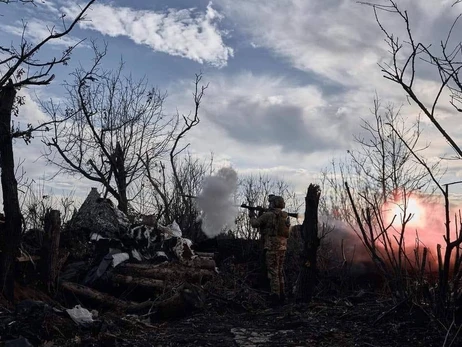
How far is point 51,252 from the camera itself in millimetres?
10453

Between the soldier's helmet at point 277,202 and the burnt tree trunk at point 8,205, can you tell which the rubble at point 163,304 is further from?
the soldier's helmet at point 277,202

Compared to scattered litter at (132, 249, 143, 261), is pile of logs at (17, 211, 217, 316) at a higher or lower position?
lower

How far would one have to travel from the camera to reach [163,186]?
2294cm

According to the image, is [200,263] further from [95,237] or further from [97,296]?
[97,296]

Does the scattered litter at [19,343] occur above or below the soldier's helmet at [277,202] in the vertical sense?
below

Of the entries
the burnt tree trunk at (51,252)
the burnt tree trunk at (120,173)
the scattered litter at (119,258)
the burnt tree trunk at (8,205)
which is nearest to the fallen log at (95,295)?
the burnt tree trunk at (51,252)

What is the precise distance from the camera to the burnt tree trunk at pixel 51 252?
1030 cm

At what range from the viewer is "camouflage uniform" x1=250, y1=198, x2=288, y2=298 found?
38.9 feet

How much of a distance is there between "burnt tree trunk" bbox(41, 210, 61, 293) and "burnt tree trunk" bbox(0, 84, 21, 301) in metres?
1.25

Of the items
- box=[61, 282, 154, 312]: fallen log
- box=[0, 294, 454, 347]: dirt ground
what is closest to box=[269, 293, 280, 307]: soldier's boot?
box=[0, 294, 454, 347]: dirt ground

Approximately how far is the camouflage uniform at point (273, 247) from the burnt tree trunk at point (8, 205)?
214 inches

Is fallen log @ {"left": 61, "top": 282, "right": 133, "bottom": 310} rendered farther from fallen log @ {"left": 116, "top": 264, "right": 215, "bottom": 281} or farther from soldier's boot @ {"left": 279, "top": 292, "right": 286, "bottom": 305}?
soldier's boot @ {"left": 279, "top": 292, "right": 286, "bottom": 305}

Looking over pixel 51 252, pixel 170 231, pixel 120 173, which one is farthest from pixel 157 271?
pixel 120 173

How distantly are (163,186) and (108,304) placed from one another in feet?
42.3
